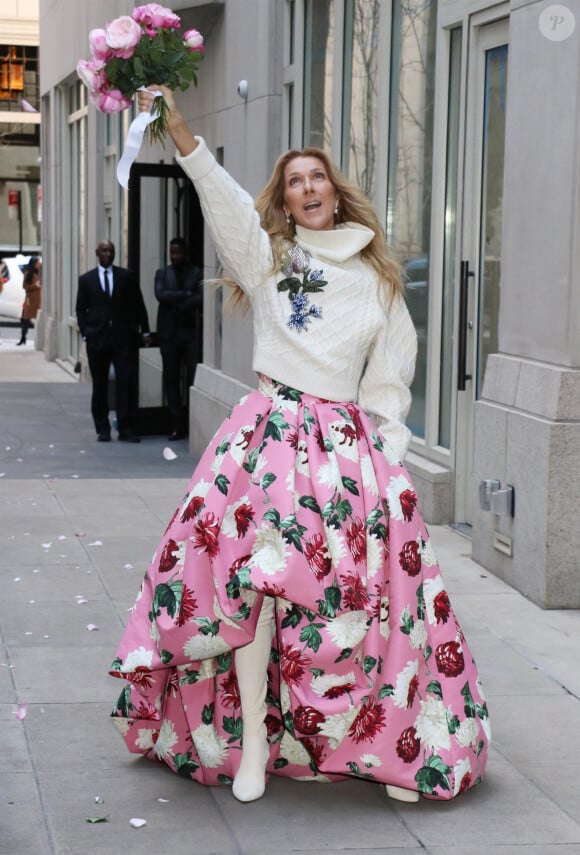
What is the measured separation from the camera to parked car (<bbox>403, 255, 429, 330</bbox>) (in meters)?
9.32

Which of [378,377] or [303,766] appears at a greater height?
[378,377]

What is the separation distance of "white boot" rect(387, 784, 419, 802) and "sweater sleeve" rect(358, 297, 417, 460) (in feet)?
3.29

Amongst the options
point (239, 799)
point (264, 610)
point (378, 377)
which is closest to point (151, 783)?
point (239, 799)

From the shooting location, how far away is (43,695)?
551 cm

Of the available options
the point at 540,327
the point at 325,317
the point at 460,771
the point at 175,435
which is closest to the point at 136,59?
the point at 325,317

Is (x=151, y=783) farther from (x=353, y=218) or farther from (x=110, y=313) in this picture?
(x=110, y=313)

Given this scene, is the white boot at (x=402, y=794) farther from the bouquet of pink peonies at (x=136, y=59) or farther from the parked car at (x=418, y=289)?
the parked car at (x=418, y=289)

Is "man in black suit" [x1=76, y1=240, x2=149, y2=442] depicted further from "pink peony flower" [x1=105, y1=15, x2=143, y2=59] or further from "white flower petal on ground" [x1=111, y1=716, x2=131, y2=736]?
"pink peony flower" [x1=105, y1=15, x2=143, y2=59]

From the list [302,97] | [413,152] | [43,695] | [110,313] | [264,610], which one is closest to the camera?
[264,610]

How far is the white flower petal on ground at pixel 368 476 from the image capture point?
4.37 metres

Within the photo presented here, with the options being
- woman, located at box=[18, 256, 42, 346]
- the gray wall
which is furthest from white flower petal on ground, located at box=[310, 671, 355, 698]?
woman, located at box=[18, 256, 42, 346]

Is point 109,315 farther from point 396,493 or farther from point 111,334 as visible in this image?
point 396,493

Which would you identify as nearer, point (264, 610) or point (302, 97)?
point (264, 610)

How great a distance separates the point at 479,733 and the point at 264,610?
2.53 feet
